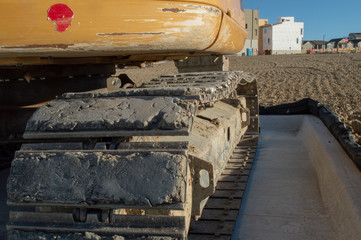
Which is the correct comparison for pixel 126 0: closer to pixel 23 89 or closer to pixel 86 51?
pixel 86 51

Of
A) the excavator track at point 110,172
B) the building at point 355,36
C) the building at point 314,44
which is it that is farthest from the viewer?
the building at point 355,36

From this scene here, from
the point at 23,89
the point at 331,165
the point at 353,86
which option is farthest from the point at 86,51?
the point at 353,86

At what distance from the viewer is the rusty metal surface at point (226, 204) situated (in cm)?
287

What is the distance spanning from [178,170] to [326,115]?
452 centimetres

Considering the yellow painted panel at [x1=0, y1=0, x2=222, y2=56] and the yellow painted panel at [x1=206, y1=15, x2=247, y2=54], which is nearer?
the yellow painted panel at [x1=0, y1=0, x2=222, y2=56]

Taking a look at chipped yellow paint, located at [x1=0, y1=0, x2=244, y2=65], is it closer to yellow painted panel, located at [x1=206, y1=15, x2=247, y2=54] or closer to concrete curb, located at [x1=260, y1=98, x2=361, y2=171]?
yellow painted panel, located at [x1=206, y1=15, x2=247, y2=54]

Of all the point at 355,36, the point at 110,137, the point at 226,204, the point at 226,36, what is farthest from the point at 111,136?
the point at 355,36

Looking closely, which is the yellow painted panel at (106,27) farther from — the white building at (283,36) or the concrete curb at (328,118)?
the white building at (283,36)

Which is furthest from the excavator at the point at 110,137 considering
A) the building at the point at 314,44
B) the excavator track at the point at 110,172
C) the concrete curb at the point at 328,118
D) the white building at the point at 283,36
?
the building at the point at 314,44

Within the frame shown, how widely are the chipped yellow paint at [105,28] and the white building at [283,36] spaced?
2402 inches

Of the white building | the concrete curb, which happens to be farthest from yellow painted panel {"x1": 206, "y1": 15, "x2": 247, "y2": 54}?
the white building

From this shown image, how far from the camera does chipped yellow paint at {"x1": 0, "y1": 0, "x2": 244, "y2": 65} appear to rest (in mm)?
→ 1950

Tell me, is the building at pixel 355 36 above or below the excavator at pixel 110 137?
above

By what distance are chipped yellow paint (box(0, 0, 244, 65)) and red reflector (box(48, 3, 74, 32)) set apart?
1cm
